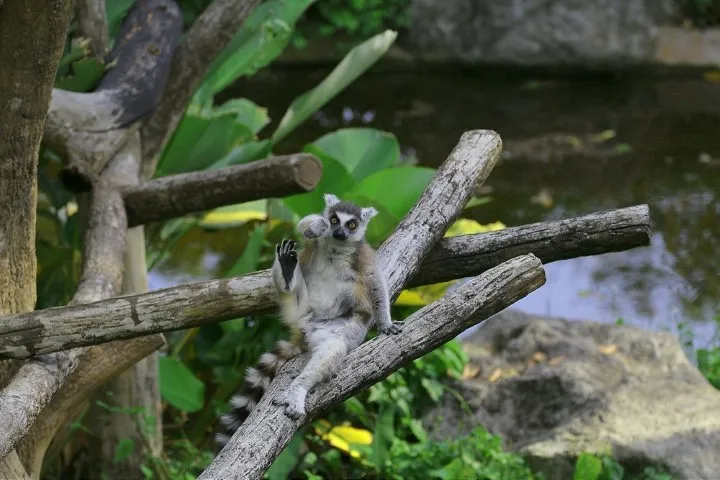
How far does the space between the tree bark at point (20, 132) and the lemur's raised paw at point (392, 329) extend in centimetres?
78

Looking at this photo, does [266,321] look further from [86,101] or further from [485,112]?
[485,112]

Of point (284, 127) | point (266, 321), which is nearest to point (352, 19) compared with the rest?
point (284, 127)

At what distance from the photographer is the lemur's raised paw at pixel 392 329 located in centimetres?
220

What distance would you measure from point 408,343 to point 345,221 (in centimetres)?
45

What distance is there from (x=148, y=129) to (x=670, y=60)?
7.15 meters

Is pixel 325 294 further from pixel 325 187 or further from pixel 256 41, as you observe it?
pixel 256 41

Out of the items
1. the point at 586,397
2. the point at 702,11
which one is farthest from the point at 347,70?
the point at 702,11

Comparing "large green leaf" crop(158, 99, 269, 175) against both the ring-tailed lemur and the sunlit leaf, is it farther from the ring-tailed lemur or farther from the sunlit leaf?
the ring-tailed lemur

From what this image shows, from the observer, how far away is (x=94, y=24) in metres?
3.40

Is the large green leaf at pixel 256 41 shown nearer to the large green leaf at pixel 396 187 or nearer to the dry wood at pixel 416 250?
the large green leaf at pixel 396 187

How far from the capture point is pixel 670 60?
950 centimetres

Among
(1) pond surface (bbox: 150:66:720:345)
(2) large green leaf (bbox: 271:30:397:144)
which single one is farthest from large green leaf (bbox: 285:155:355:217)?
(1) pond surface (bbox: 150:66:720:345)

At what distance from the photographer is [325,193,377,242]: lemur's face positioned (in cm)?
248

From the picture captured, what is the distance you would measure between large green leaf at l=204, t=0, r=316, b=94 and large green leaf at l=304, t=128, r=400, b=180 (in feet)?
1.43
